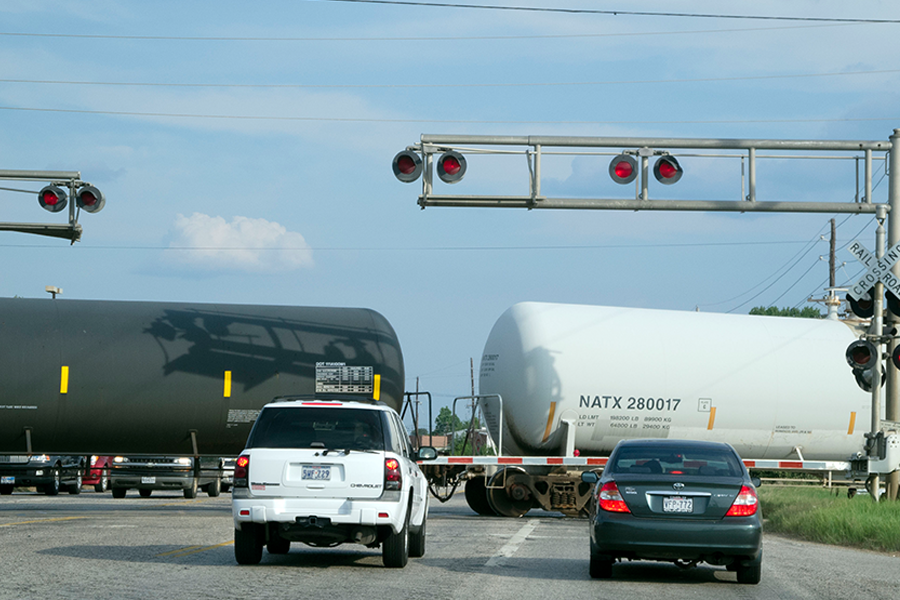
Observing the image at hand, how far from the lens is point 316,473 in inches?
441

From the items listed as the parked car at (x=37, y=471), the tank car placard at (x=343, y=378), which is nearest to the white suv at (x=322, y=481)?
the tank car placard at (x=343, y=378)

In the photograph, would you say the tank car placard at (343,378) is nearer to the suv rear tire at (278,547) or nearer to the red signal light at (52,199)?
the red signal light at (52,199)

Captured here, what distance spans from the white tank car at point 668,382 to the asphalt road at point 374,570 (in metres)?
4.79

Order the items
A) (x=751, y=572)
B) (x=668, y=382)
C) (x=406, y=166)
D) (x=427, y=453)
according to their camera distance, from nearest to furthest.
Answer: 1. (x=751, y=572)
2. (x=427, y=453)
3. (x=406, y=166)
4. (x=668, y=382)

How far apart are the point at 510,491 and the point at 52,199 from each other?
1027 centimetres

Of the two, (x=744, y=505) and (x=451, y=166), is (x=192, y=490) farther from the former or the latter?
(x=744, y=505)

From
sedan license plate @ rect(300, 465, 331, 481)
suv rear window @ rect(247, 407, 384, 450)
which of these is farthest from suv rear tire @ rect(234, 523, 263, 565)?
suv rear window @ rect(247, 407, 384, 450)

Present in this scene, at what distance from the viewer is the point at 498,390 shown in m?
22.3

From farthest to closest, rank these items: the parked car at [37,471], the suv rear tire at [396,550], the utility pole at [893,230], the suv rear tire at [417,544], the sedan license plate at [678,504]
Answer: the parked car at [37,471] < the utility pole at [893,230] < the suv rear tire at [417,544] < the suv rear tire at [396,550] < the sedan license plate at [678,504]

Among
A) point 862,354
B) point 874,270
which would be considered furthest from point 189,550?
point 874,270

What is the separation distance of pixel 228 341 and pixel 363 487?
31.4 feet

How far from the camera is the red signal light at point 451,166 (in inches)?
730

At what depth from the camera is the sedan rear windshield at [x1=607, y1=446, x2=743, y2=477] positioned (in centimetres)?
1127

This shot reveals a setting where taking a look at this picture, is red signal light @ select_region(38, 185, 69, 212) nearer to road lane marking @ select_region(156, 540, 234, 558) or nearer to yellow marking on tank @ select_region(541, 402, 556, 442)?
road lane marking @ select_region(156, 540, 234, 558)
